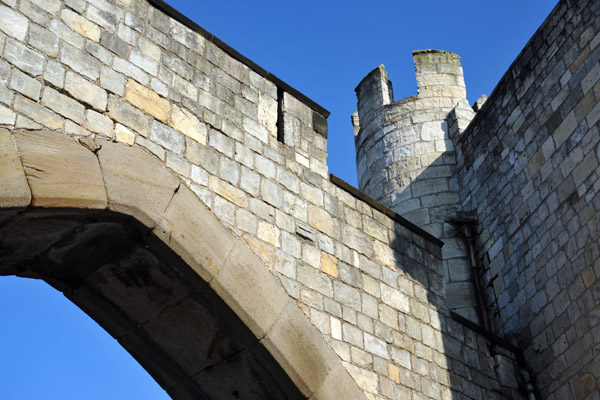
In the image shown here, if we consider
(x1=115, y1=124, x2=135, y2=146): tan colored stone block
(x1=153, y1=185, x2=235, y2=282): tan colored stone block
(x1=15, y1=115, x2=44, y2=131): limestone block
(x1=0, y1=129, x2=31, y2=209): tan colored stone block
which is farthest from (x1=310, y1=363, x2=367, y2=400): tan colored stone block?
(x1=15, y1=115, x2=44, y2=131): limestone block

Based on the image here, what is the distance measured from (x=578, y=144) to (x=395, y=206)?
242 cm

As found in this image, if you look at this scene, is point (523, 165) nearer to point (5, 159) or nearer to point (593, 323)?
point (593, 323)

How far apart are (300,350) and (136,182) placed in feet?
4.36

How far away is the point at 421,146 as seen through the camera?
28.3 ft

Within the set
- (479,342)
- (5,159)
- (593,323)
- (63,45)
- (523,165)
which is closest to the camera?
(5,159)

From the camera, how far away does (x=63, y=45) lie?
14.1 feet

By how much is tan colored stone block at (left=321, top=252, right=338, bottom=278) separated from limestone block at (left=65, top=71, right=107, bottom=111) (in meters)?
1.71

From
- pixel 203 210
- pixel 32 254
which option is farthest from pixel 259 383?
pixel 32 254

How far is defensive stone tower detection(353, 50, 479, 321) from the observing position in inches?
319

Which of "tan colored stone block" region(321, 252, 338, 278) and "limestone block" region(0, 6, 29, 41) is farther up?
"limestone block" region(0, 6, 29, 41)

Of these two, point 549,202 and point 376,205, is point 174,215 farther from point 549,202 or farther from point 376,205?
point 549,202

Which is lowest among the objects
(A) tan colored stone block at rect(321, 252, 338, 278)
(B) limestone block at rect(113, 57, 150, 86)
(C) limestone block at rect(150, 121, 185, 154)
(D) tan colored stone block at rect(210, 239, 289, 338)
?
(D) tan colored stone block at rect(210, 239, 289, 338)

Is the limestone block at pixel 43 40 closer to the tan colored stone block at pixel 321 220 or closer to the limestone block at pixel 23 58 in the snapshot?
the limestone block at pixel 23 58

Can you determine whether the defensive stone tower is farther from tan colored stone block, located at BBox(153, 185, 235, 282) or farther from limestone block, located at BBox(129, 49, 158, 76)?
limestone block, located at BBox(129, 49, 158, 76)
